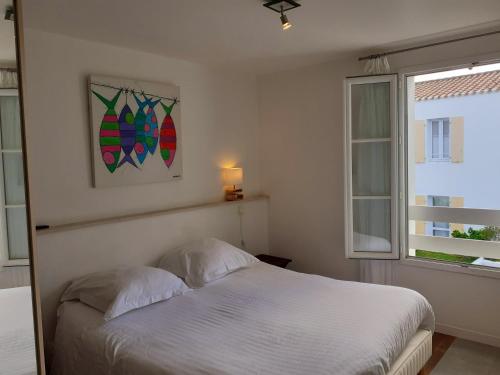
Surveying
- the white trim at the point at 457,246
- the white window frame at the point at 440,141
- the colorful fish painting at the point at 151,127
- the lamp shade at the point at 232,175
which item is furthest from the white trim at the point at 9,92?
the white window frame at the point at 440,141

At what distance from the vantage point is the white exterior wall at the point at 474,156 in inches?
159

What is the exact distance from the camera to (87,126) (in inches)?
115

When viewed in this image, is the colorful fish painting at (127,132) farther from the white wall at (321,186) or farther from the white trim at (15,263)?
the white trim at (15,263)

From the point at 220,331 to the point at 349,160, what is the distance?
2029 millimetres

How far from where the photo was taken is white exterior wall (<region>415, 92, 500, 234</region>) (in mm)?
4039

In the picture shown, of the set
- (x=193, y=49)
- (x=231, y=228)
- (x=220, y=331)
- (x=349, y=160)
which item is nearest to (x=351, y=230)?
(x=349, y=160)

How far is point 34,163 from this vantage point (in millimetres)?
2623

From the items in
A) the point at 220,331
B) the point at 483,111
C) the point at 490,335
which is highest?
the point at 483,111

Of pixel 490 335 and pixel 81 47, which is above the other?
pixel 81 47

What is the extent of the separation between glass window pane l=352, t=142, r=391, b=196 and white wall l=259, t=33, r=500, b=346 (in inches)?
9.0

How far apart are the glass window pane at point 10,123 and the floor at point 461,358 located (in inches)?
113

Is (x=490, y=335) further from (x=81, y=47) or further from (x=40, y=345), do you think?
(x=81, y=47)

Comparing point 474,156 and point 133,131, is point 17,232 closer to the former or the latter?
point 133,131

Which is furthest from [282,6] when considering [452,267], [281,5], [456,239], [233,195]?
[456,239]
